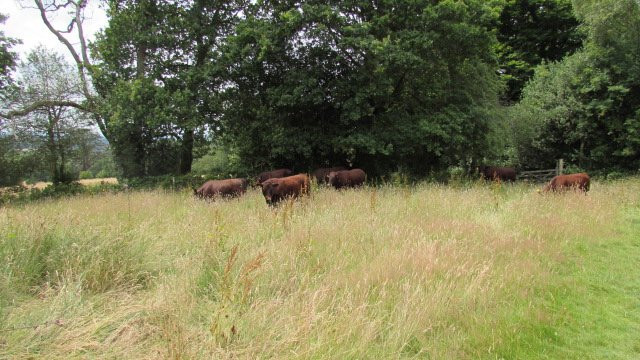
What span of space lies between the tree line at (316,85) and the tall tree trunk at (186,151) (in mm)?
96

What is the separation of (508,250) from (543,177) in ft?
66.7

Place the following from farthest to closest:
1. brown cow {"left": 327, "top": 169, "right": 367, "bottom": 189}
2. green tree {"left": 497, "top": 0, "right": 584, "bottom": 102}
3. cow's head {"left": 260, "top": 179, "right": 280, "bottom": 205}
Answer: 1. green tree {"left": 497, "top": 0, "right": 584, "bottom": 102}
2. brown cow {"left": 327, "top": 169, "right": 367, "bottom": 189}
3. cow's head {"left": 260, "top": 179, "right": 280, "bottom": 205}

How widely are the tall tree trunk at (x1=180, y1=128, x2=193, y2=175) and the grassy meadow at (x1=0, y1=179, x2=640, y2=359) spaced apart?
1245cm

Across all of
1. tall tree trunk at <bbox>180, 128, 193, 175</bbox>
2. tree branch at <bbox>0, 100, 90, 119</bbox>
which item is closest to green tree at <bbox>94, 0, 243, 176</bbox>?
tall tree trunk at <bbox>180, 128, 193, 175</bbox>

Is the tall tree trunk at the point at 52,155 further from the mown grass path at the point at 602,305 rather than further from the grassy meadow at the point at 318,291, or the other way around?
the mown grass path at the point at 602,305

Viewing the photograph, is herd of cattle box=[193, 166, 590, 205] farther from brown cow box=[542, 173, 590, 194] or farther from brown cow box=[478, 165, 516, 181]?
brown cow box=[478, 165, 516, 181]

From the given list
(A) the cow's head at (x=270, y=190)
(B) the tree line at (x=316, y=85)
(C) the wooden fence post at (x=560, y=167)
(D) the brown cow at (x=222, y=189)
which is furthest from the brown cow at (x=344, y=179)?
(C) the wooden fence post at (x=560, y=167)

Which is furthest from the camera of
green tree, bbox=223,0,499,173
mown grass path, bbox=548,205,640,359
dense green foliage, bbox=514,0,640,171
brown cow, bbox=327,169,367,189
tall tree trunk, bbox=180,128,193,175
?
dense green foliage, bbox=514,0,640,171

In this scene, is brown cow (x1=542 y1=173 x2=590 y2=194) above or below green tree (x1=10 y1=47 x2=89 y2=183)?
below

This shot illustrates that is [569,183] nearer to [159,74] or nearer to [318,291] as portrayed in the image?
[318,291]

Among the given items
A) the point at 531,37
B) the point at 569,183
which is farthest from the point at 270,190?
the point at 531,37

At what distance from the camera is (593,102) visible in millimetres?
20953

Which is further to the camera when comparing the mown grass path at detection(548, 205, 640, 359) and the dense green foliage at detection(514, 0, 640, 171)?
the dense green foliage at detection(514, 0, 640, 171)

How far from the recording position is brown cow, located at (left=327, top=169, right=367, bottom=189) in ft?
46.0
